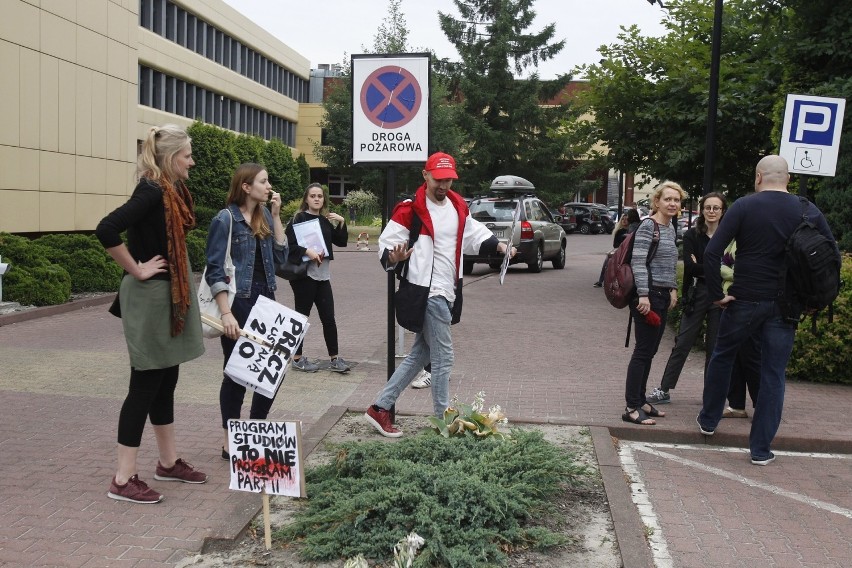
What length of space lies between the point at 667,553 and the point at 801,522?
40.1 inches

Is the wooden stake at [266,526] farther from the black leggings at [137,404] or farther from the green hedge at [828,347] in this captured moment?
the green hedge at [828,347]

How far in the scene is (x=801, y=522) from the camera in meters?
5.12

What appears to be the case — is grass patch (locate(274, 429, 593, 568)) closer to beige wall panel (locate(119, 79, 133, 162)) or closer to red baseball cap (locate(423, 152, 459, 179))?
red baseball cap (locate(423, 152, 459, 179))

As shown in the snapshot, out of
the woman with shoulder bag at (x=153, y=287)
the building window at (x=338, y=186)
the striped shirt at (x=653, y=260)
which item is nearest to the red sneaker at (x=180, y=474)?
the woman with shoulder bag at (x=153, y=287)

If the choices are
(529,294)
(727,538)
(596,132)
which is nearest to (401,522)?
(727,538)

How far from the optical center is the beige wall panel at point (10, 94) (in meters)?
17.0

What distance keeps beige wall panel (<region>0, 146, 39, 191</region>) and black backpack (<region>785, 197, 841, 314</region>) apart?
49.5 feet

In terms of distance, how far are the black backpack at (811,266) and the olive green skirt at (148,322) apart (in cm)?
387

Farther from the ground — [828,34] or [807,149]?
[828,34]

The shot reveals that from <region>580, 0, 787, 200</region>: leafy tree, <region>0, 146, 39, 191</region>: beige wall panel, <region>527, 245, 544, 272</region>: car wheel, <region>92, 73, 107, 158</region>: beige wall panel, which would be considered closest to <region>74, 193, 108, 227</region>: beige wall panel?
<region>92, 73, 107, 158</region>: beige wall panel

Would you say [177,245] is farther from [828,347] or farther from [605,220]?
[605,220]

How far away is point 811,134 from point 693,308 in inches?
69.6

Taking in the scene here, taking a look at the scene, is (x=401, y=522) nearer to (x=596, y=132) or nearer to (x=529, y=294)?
(x=529, y=294)

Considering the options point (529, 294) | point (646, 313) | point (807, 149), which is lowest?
point (529, 294)
